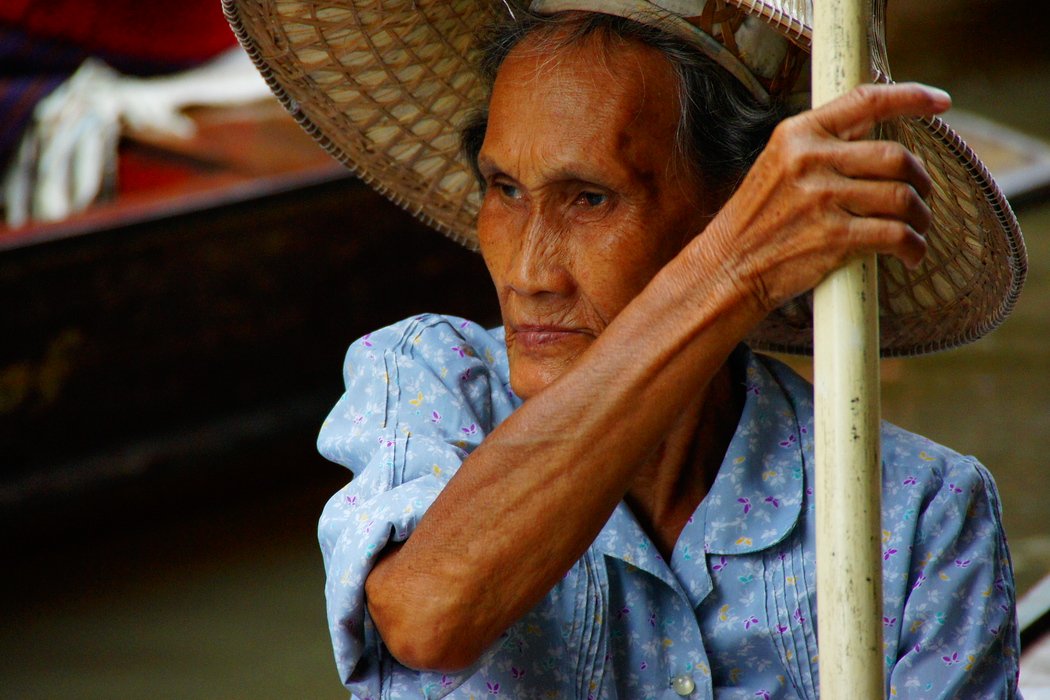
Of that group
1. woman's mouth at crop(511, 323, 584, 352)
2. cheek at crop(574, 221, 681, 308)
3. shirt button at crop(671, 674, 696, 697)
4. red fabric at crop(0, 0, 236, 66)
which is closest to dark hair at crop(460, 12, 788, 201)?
cheek at crop(574, 221, 681, 308)

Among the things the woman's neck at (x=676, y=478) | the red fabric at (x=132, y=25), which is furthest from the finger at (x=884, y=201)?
the red fabric at (x=132, y=25)

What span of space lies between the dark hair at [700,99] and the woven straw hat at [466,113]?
0.01 meters

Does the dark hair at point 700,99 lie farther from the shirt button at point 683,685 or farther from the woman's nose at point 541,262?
the shirt button at point 683,685

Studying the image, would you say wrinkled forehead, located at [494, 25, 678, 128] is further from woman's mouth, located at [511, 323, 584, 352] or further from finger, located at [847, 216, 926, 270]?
finger, located at [847, 216, 926, 270]

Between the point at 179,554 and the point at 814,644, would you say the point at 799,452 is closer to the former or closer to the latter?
the point at 814,644

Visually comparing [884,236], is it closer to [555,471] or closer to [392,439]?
[555,471]

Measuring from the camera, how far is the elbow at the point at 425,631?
106cm

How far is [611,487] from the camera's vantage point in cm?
104

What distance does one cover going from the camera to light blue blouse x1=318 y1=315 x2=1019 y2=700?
123 cm

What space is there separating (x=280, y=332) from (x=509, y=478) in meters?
2.59

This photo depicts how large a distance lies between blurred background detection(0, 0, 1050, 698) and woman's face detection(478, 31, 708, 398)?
5.65ft

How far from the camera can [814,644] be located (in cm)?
127

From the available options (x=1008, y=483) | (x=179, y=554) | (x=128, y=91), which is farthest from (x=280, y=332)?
(x=1008, y=483)

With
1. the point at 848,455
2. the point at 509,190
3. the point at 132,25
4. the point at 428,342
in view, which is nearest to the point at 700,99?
the point at 509,190
